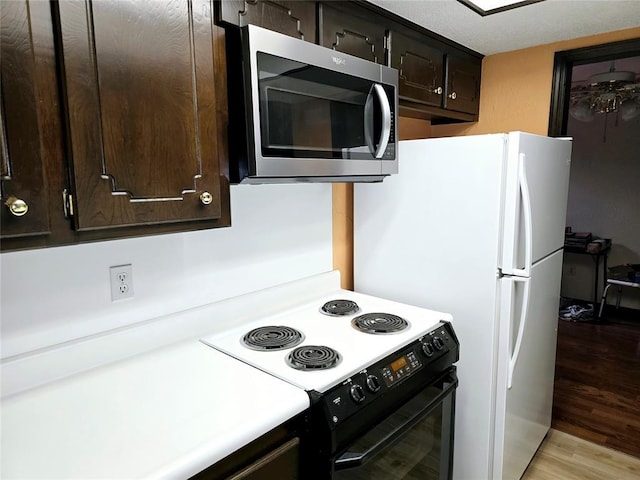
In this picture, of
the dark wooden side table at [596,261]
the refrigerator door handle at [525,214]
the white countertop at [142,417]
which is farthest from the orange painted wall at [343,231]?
the dark wooden side table at [596,261]

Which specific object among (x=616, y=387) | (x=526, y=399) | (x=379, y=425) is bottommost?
(x=616, y=387)

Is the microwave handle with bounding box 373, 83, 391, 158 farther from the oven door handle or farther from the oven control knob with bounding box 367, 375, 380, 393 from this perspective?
the oven door handle

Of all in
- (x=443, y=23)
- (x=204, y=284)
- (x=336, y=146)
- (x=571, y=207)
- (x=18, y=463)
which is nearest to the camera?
(x=18, y=463)

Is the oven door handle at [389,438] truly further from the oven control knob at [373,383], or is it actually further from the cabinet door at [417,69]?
the cabinet door at [417,69]

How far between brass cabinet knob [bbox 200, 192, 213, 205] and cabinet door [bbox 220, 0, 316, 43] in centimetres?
49

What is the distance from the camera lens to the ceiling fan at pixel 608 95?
3.47 metres

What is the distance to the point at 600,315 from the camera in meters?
4.25

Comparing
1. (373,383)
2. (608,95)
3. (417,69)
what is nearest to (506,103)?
(417,69)

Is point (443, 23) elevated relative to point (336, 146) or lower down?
elevated

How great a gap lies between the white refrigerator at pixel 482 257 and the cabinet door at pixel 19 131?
1430 mm

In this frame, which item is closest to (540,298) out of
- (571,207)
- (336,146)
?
(336,146)

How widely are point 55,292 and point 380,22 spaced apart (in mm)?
1582

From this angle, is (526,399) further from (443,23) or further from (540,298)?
(443,23)

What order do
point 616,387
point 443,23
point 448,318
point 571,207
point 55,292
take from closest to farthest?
point 55,292 < point 448,318 < point 443,23 < point 616,387 < point 571,207
